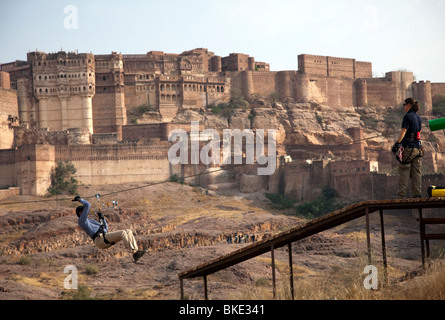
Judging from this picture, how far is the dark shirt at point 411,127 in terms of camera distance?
1405 centimetres

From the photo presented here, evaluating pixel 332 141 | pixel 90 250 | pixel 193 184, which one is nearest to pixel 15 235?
pixel 90 250

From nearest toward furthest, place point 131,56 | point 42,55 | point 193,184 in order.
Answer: point 193,184 → point 42,55 → point 131,56

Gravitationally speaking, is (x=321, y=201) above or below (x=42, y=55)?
below

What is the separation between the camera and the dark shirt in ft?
46.1

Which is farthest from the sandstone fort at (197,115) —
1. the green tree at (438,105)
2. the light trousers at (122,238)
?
the light trousers at (122,238)

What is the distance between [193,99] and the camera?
69.1 metres

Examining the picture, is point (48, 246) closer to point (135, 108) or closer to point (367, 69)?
point (135, 108)

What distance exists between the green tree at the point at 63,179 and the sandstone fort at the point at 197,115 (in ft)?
1.88

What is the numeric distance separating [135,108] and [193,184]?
12096 millimetres

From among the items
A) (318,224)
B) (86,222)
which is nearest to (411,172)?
(318,224)

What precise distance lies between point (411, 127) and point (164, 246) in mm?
29809

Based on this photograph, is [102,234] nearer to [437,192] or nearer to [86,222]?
[86,222]

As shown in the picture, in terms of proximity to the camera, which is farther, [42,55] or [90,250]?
[42,55]

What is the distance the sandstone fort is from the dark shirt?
37030 millimetres
